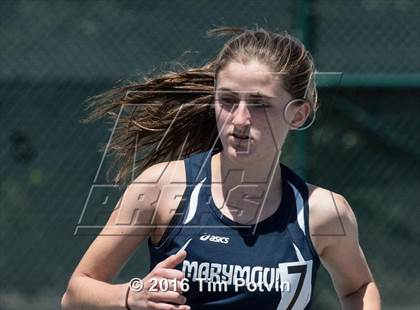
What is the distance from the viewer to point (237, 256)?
248 cm

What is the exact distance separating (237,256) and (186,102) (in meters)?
0.76

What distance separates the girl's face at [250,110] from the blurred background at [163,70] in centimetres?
185

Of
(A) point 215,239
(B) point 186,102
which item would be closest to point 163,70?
(B) point 186,102

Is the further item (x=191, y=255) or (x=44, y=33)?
(x=44, y=33)

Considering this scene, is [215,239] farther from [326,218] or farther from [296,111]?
[296,111]

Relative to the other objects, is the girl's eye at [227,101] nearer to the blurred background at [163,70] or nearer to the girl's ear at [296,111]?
the girl's ear at [296,111]

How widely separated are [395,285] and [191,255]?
7.13 ft

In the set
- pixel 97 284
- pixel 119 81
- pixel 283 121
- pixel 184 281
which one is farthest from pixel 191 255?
pixel 119 81

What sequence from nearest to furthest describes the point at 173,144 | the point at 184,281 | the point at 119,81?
the point at 184,281
the point at 173,144
the point at 119,81

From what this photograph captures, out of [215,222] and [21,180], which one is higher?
[215,222]

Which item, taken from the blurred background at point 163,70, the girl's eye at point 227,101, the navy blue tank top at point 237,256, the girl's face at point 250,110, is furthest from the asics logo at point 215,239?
the blurred background at point 163,70

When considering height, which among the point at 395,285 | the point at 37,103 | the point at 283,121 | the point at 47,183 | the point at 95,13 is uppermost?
the point at 283,121

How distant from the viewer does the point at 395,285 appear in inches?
175

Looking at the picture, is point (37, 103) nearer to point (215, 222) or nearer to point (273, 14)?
point (273, 14)
